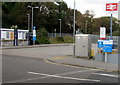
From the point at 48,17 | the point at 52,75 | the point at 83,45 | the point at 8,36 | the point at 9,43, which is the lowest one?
the point at 52,75

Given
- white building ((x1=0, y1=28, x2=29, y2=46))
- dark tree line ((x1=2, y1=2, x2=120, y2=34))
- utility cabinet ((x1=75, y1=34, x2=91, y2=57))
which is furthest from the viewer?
dark tree line ((x1=2, y1=2, x2=120, y2=34))

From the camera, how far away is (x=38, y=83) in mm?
7879

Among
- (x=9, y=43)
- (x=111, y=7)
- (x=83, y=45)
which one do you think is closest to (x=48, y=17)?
(x=9, y=43)

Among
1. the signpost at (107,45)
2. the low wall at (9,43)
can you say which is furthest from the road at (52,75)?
the low wall at (9,43)

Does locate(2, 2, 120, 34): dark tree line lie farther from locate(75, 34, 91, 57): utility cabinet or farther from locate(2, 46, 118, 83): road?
locate(2, 46, 118, 83): road

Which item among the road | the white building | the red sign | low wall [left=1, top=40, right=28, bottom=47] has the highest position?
the red sign

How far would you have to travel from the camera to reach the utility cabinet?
17.7 m

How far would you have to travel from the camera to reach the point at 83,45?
17.8 metres

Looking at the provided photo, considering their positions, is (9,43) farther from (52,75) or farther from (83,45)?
(52,75)

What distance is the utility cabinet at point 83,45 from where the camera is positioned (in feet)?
58.1

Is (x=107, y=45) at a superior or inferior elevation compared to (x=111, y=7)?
inferior

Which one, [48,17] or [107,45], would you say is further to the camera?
[48,17]

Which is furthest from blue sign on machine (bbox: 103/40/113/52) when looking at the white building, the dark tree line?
the dark tree line

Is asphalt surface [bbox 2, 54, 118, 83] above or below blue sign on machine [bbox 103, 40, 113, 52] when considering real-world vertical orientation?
below
